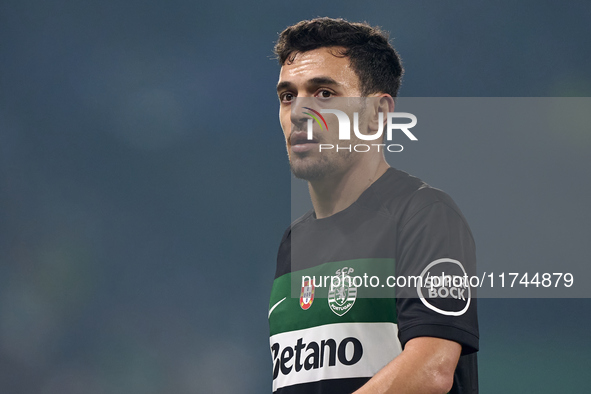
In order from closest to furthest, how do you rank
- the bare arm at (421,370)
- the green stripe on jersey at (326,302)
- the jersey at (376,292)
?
the bare arm at (421,370) → the jersey at (376,292) → the green stripe on jersey at (326,302)

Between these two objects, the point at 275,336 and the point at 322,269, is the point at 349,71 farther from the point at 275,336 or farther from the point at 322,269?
the point at 275,336

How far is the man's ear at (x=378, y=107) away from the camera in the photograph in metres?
2.28

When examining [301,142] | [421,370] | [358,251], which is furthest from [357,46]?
[421,370]

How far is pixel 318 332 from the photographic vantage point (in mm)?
1968

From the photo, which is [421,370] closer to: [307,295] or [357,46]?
[307,295]

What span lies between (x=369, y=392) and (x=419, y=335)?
0.20 meters

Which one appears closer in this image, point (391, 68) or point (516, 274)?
point (391, 68)

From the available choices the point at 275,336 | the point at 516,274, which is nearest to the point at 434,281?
the point at 275,336

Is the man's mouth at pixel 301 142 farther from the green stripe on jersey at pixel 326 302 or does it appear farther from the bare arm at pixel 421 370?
the bare arm at pixel 421 370

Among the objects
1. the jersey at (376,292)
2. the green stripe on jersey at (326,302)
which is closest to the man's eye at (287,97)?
the jersey at (376,292)

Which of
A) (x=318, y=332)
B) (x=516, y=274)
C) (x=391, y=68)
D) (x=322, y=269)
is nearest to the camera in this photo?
(x=318, y=332)

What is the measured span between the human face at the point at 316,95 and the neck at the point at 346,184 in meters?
0.04

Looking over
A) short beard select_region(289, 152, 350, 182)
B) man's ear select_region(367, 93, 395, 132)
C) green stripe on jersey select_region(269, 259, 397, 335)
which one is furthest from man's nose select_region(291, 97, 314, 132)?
green stripe on jersey select_region(269, 259, 397, 335)

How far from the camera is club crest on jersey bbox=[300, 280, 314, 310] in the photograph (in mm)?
2080
